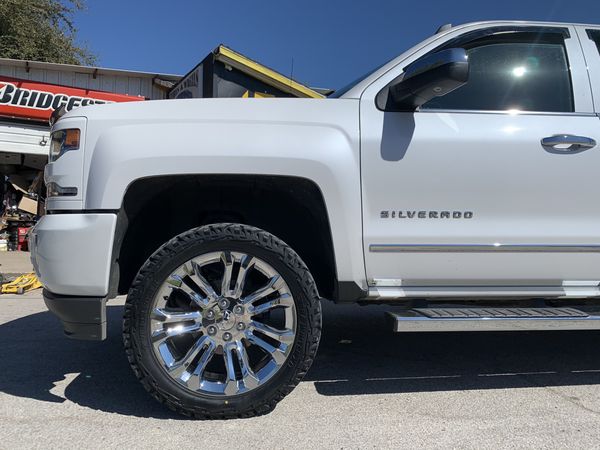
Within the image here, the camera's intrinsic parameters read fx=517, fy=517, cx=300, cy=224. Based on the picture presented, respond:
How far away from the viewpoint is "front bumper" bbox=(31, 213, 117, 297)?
264 centimetres

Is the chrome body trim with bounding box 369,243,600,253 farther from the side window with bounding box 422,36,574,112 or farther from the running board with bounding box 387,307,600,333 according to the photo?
Answer: the side window with bounding box 422,36,574,112

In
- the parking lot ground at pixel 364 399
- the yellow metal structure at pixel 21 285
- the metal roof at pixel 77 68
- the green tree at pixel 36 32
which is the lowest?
the parking lot ground at pixel 364 399

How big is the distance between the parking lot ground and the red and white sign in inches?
308

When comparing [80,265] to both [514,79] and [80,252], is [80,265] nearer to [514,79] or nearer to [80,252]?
[80,252]

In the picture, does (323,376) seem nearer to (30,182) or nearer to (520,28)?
(520,28)

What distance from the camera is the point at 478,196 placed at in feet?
9.36

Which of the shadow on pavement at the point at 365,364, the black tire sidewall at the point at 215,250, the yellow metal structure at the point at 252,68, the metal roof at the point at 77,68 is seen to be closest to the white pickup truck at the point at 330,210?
the black tire sidewall at the point at 215,250

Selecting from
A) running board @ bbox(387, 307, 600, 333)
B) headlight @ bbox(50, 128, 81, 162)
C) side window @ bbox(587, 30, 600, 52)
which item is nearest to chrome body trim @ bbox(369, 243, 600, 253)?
running board @ bbox(387, 307, 600, 333)

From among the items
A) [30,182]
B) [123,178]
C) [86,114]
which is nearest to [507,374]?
[123,178]

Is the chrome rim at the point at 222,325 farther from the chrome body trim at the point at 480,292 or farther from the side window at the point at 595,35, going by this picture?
the side window at the point at 595,35

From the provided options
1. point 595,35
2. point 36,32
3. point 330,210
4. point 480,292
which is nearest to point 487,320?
point 480,292

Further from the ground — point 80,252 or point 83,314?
point 80,252

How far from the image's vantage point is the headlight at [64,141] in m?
2.72

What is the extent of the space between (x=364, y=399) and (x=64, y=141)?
87.6 inches
